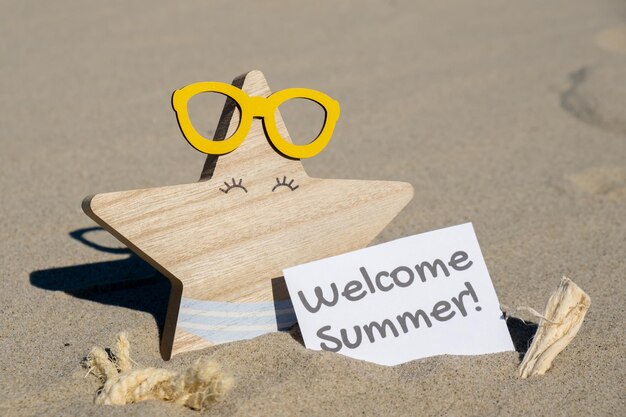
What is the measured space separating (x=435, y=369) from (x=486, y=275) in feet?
1.05

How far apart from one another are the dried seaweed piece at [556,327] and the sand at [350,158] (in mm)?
36

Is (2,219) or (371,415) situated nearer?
(371,415)

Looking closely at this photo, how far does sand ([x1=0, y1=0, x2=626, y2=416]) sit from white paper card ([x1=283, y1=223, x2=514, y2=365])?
58mm

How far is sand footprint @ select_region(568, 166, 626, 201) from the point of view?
120 inches

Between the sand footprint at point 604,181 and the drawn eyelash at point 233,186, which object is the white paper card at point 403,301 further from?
the sand footprint at point 604,181

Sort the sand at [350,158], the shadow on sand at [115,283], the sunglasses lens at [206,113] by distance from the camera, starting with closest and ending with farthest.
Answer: the sand at [350,158], the shadow on sand at [115,283], the sunglasses lens at [206,113]

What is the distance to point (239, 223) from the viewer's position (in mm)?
1909

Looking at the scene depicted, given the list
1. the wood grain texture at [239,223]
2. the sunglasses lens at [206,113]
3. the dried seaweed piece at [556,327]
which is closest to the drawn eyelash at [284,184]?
the wood grain texture at [239,223]

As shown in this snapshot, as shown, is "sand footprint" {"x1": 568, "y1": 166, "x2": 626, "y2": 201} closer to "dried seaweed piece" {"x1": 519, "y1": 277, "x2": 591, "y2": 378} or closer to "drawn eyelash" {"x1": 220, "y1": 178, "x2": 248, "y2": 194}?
"dried seaweed piece" {"x1": 519, "y1": 277, "x2": 591, "y2": 378}

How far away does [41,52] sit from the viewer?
4.11 m

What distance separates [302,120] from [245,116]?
178 cm

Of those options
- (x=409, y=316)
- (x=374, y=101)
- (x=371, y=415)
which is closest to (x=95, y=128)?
(x=374, y=101)

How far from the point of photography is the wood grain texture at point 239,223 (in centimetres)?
181

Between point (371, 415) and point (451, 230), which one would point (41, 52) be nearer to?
point (451, 230)
